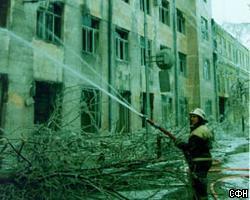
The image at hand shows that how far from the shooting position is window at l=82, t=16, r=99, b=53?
15328mm

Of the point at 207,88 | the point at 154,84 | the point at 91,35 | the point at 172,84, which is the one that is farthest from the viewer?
the point at 207,88

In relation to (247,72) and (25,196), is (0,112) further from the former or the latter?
(247,72)

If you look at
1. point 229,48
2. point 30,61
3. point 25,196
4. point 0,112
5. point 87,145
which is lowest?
point 25,196

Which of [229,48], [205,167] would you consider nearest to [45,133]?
[205,167]

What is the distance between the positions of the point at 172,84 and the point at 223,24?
14.6 meters

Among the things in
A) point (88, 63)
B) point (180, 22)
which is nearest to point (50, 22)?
point (88, 63)

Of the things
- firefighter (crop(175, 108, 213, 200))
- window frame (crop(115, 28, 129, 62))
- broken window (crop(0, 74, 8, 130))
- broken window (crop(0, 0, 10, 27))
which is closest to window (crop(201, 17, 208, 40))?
window frame (crop(115, 28, 129, 62))

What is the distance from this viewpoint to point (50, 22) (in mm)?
13609

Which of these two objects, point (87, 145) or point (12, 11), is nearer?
point (87, 145)

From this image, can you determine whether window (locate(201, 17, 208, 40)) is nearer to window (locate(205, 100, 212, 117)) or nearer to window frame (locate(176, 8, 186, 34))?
window frame (locate(176, 8, 186, 34))

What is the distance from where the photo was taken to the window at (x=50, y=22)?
517 inches

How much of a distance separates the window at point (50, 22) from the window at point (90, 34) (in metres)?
1.42

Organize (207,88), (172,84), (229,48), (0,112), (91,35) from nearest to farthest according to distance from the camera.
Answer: (0,112), (91,35), (172,84), (207,88), (229,48)

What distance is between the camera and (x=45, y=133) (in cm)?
670
